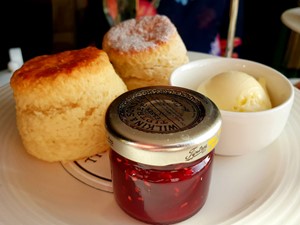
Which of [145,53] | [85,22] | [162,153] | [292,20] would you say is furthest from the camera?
[85,22]

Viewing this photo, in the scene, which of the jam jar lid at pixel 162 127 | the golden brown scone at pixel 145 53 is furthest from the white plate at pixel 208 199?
the golden brown scone at pixel 145 53

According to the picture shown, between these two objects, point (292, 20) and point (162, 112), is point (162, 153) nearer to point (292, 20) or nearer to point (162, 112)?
point (162, 112)

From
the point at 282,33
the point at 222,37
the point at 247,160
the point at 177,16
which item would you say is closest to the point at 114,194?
the point at 247,160

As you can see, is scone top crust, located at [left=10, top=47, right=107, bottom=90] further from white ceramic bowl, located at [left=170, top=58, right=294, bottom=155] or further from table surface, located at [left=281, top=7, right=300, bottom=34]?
table surface, located at [left=281, top=7, right=300, bottom=34]

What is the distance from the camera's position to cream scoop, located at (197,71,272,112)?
74 centimetres

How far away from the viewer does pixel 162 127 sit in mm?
552

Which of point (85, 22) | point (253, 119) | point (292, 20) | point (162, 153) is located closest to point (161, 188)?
point (162, 153)

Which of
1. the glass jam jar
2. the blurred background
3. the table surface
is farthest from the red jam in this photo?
the blurred background

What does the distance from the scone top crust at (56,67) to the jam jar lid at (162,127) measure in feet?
0.38

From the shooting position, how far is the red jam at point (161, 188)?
550mm

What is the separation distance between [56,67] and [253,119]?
14.6 inches

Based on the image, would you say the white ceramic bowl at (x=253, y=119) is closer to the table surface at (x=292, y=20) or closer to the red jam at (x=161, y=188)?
the red jam at (x=161, y=188)

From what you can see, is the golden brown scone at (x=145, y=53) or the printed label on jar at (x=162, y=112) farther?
the golden brown scone at (x=145, y=53)

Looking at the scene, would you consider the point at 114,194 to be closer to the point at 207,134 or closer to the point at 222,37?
the point at 207,134
